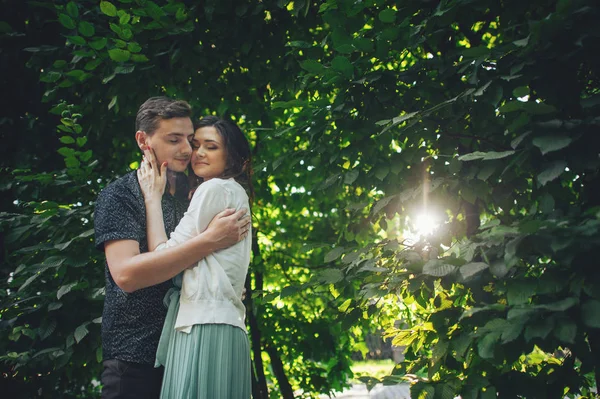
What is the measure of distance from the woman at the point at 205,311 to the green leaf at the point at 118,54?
3.27 ft

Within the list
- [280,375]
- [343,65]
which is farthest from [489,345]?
[280,375]

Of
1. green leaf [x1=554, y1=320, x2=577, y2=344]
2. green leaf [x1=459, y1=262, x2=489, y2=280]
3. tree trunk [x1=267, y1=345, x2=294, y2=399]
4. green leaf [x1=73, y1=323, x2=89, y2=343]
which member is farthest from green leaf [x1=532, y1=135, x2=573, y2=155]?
Answer: tree trunk [x1=267, y1=345, x2=294, y2=399]

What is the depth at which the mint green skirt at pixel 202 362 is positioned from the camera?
69.7 inches

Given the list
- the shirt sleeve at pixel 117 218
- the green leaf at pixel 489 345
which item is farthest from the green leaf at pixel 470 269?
the shirt sleeve at pixel 117 218

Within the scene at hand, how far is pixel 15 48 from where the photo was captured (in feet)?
13.1

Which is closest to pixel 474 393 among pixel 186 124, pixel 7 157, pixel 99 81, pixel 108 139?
pixel 186 124

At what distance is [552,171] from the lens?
167 centimetres

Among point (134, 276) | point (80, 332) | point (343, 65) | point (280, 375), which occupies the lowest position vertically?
point (280, 375)

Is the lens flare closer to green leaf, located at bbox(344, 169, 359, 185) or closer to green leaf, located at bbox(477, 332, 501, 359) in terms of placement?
green leaf, located at bbox(344, 169, 359, 185)

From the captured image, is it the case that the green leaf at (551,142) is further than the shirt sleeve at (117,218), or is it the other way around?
the shirt sleeve at (117,218)

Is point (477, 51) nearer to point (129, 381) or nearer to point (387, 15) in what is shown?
point (387, 15)

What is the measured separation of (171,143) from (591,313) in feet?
5.97

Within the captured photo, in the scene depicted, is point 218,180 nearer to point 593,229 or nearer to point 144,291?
A: point 144,291

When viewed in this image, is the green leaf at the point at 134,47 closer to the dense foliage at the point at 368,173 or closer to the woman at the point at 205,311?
the dense foliage at the point at 368,173
